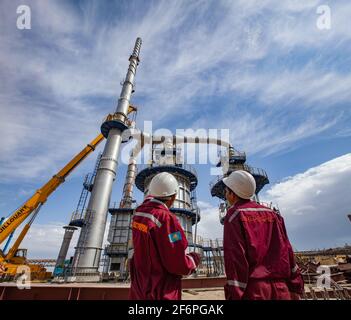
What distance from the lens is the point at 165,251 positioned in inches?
75.7

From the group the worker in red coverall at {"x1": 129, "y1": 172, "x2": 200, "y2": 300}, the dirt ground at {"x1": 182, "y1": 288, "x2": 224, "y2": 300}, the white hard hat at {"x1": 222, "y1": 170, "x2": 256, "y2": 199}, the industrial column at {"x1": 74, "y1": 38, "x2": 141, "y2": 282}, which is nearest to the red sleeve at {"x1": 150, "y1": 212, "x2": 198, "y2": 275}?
the worker in red coverall at {"x1": 129, "y1": 172, "x2": 200, "y2": 300}

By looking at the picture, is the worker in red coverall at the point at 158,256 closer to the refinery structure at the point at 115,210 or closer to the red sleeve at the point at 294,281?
the red sleeve at the point at 294,281

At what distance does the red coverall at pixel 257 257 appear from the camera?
1.76 metres

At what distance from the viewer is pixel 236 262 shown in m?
1.78

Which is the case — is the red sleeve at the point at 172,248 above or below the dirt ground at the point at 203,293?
above

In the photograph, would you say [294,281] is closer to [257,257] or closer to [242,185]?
[257,257]

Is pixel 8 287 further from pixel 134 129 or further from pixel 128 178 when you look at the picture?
pixel 128 178

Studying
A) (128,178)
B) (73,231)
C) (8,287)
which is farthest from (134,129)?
(8,287)

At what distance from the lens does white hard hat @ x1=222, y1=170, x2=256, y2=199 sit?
2357mm

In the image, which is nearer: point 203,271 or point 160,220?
point 160,220

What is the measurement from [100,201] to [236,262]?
16722 millimetres

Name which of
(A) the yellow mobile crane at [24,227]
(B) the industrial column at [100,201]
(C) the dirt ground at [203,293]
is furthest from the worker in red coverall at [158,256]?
(A) the yellow mobile crane at [24,227]

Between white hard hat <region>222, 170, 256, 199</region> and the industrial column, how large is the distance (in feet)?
51.2
